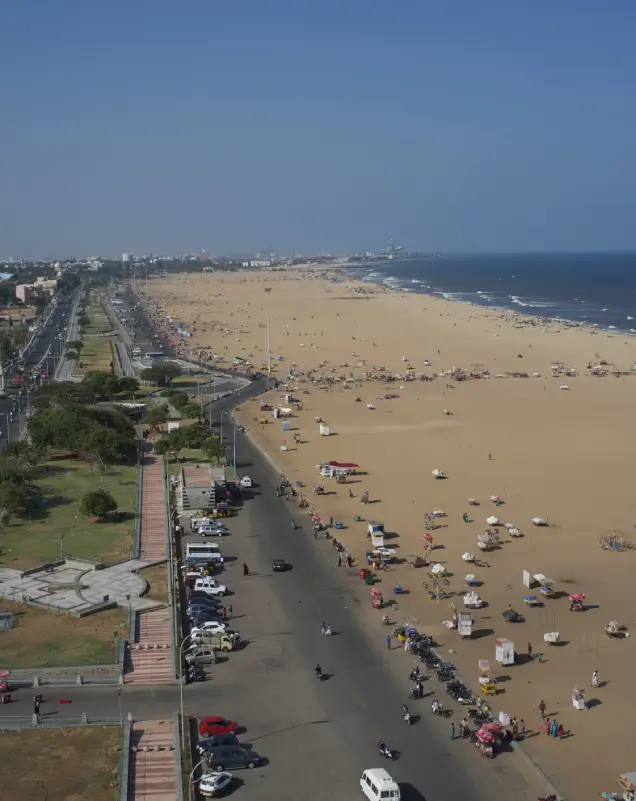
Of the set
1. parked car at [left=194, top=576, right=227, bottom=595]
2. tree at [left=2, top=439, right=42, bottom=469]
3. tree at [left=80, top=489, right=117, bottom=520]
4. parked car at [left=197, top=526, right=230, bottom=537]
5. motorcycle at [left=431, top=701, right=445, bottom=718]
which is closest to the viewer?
motorcycle at [left=431, top=701, right=445, bottom=718]

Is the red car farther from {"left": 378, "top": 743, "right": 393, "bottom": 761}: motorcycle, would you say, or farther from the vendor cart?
the vendor cart

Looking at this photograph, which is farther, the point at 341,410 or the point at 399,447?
the point at 341,410

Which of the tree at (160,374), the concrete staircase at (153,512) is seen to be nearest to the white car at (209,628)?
the concrete staircase at (153,512)

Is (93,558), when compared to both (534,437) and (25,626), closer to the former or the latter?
(25,626)

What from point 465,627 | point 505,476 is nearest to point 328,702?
point 465,627

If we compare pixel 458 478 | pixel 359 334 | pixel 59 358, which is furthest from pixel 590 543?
pixel 359 334

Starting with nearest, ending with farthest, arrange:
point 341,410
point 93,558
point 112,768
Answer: point 112,768, point 93,558, point 341,410

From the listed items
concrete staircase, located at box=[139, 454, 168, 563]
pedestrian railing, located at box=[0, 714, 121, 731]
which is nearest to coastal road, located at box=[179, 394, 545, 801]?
pedestrian railing, located at box=[0, 714, 121, 731]
